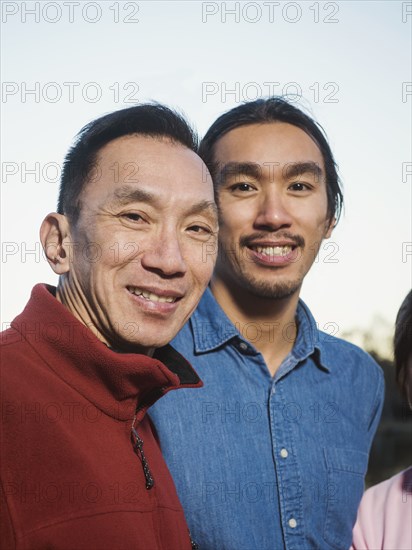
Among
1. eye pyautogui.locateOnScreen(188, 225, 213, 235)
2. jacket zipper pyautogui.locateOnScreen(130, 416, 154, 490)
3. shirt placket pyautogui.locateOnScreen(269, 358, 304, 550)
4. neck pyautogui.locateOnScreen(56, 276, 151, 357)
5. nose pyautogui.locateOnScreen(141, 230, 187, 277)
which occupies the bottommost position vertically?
shirt placket pyautogui.locateOnScreen(269, 358, 304, 550)

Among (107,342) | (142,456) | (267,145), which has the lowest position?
(142,456)

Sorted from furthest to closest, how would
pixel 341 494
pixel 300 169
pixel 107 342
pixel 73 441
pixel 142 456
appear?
1. pixel 300 169
2. pixel 341 494
3. pixel 107 342
4. pixel 142 456
5. pixel 73 441

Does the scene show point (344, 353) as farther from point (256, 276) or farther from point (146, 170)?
point (146, 170)

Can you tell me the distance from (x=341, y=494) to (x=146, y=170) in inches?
72.9

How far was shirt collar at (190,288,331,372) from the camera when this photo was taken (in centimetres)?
329

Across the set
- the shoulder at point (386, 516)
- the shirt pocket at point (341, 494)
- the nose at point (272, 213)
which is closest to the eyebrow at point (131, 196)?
the nose at point (272, 213)

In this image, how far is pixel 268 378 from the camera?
131 inches

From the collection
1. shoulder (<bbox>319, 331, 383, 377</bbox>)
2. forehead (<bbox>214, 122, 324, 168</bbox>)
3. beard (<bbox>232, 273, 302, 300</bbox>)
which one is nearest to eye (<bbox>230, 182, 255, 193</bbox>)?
forehead (<bbox>214, 122, 324, 168</bbox>)

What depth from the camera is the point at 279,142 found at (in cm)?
364

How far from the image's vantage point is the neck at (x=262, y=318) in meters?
3.49

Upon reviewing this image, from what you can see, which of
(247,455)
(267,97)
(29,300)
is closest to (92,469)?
(29,300)

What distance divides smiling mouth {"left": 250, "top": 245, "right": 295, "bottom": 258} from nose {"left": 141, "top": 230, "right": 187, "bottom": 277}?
128cm

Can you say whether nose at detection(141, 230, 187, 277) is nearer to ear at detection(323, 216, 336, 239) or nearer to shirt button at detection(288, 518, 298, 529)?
shirt button at detection(288, 518, 298, 529)

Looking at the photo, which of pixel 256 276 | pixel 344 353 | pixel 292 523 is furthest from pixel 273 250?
pixel 292 523
